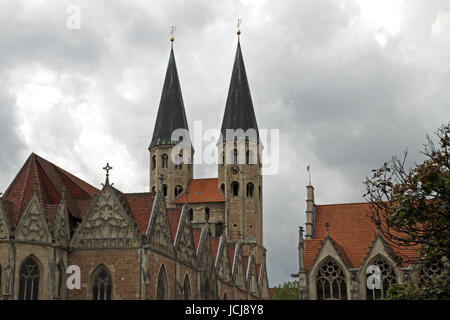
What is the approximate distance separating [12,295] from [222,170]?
56.6m

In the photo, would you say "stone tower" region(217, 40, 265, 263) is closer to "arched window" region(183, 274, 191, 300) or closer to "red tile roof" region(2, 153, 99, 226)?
"arched window" region(183, 274, 191, 300)

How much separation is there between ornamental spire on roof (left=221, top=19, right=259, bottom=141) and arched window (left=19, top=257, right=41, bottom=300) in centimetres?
5514

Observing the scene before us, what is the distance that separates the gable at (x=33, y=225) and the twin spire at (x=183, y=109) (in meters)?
54.0

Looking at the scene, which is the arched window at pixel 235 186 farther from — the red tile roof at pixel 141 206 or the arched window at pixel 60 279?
the arched window at pixel 60 279

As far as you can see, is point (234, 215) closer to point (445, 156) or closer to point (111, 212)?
point (111, 212)

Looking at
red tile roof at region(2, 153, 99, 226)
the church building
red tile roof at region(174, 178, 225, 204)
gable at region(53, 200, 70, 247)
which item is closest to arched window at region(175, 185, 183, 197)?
red tile roof at region(174, 178, 225, 204)

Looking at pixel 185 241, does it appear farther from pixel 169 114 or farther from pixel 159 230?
pixel 169 114

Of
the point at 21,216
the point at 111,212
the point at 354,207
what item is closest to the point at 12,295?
the point at 21,216

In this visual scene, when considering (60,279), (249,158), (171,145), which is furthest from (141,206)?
(171,145)

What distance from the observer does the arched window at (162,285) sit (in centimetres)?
4261

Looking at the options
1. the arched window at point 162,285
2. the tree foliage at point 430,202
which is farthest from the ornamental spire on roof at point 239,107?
the tree foliage at point 430,202

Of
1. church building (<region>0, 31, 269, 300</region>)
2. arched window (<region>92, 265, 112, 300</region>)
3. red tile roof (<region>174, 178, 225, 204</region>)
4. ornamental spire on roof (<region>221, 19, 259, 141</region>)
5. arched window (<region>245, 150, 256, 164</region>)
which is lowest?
arched window (<region>92, 265, 112, 300</region>)

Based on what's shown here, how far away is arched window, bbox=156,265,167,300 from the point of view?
140 ft

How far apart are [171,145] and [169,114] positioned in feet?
14.5
